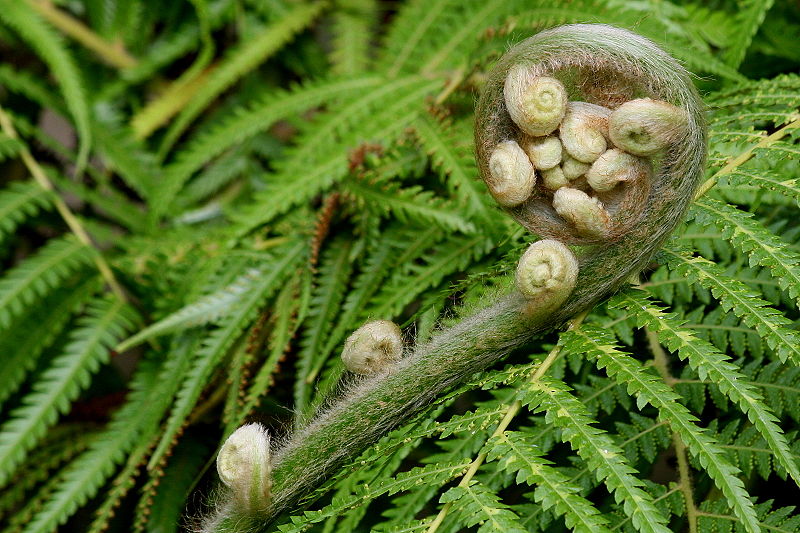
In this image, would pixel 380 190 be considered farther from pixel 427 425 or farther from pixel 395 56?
pixel 395 56

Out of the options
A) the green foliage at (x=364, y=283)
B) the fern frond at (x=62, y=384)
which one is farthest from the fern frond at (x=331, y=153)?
the fern frond at (x=62, y=384)

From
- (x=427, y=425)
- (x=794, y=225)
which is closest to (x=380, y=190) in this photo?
(x=427, y=425)

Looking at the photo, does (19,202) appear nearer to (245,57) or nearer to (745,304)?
(245,57)

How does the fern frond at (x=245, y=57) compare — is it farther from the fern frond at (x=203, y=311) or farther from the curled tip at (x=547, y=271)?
the curled tip at (x=547, y=271)

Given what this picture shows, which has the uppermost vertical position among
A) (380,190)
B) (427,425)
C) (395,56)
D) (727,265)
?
(395,56)

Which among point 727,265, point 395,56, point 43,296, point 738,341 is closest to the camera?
point 738,341

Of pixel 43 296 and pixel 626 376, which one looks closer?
pixel 626 376

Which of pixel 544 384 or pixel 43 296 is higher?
pixel 43 296

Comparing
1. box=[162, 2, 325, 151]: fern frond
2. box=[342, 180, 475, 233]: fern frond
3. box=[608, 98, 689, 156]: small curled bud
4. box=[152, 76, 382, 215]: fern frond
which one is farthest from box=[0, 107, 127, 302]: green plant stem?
box=[608, 98, 689, 156]: small curled bud

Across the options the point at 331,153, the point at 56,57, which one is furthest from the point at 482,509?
the point at 56,57

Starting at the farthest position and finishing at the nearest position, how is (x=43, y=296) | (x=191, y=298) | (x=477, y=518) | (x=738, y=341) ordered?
(x=43, y=296), (x=191, y=298), (x=738, y=341), (x=477, y=518)
